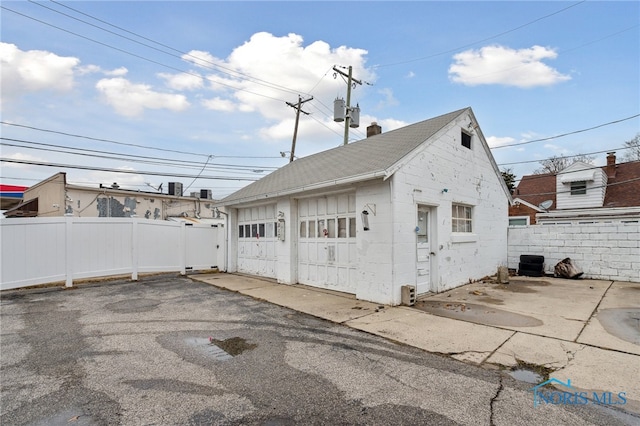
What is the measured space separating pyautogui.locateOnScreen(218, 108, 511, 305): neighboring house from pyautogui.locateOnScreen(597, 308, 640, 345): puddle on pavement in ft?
10.4

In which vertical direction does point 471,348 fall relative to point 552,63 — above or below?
below

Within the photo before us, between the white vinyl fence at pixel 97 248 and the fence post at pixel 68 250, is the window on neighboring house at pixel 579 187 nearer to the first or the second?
A: the white vinyl fence at pixel 97 248

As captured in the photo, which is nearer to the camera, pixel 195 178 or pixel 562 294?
pixel 562 294

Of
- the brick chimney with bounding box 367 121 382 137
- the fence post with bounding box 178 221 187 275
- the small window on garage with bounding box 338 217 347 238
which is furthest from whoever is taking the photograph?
the brick chimney with bounding box 367 121 382 137

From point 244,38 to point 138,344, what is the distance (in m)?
10.2

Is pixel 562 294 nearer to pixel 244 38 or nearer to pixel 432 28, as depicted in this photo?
pixel 432 28

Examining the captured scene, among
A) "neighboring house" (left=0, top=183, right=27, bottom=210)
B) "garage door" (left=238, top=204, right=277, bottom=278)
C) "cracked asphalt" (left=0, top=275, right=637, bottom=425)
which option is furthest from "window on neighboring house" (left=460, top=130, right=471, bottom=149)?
"neighboring house" (left=0, top=183, right=27, bottom=210)

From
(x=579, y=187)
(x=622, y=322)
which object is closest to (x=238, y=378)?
(x=622, y=322)

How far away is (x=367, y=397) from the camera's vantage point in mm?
2945

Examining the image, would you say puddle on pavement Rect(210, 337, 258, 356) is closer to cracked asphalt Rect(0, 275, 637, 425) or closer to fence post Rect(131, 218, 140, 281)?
cracked asphalt Rect(0, 275, 637, 425)

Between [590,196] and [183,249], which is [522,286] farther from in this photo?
[590,196]

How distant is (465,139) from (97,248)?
469 inches

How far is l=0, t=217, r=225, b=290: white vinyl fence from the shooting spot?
324 inches

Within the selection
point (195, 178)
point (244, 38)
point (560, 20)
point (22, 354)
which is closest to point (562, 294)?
point (560, 20)
